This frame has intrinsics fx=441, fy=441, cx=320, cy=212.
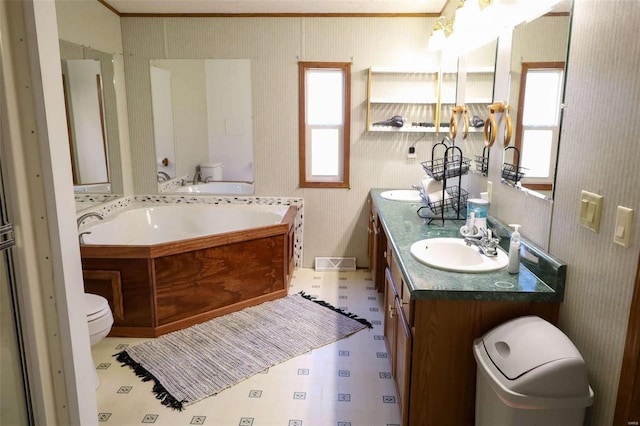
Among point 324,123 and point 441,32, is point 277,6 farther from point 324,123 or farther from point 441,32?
point 441,32

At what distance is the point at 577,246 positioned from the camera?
1.55 meters

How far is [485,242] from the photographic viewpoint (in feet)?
6.88

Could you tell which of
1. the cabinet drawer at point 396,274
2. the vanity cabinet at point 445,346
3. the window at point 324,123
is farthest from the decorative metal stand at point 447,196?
the window at point 324,123

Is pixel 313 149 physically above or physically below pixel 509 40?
below

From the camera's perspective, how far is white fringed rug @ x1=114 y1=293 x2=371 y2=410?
98.1 inches

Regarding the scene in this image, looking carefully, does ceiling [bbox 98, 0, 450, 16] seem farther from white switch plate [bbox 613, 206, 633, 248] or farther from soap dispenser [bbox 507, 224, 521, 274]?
white switch plate [bbox 613, 206, 633, 248]

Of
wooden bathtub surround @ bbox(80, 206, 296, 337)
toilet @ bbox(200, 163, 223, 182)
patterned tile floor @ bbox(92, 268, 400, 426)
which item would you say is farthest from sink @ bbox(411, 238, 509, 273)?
toilet @ bbox(200, 163, 223, 182)

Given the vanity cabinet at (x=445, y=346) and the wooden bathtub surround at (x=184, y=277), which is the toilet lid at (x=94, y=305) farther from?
the vanity cabinet at (x=445, y=346)

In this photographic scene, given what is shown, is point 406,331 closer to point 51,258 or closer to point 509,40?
point 51,258

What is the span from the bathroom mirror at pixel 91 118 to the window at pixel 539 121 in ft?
10.6

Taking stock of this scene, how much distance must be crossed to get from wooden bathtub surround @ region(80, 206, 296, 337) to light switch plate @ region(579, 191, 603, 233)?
92.8 inches

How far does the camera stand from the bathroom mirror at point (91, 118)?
11.7ft

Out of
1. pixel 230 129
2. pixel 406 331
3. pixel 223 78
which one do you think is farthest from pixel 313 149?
pixel 406 331

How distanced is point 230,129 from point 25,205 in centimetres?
298
